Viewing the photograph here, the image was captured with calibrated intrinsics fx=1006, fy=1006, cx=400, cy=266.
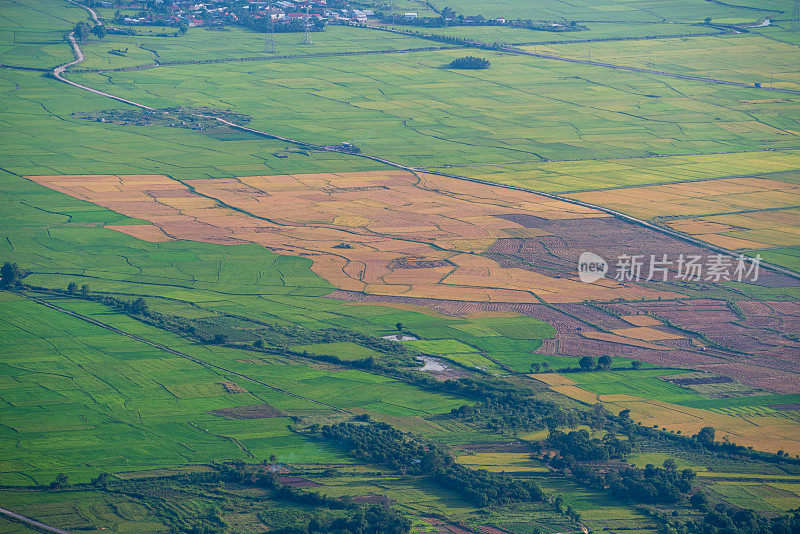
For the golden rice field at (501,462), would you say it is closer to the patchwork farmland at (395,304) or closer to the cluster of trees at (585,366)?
the patchwork farmland at (395,304)

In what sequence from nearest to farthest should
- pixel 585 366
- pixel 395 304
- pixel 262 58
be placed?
pixel 585 366
pixel 395 304
pixel 262 58

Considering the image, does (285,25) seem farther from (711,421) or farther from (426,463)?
(426,463)

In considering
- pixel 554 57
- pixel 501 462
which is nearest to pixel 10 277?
pixel 501 462

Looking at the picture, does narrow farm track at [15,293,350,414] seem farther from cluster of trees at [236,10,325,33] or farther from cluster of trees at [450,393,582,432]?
cluster of trees at [236,10,325,33]

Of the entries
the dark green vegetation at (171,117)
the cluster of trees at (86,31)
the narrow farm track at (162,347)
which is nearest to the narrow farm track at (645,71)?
the dark green vegetation at (171,117)

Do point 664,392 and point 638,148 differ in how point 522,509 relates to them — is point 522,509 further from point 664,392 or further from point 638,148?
point 638,148

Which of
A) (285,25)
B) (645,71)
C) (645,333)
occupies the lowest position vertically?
(645,333)
